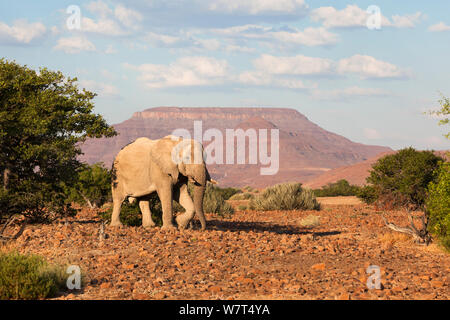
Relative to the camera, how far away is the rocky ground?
8.55 m

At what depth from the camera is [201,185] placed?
13992 millimetres

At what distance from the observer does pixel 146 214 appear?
15539 millimetres

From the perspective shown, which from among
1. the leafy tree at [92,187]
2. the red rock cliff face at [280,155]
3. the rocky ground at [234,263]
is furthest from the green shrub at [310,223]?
the red rock cliff face at [280,155]

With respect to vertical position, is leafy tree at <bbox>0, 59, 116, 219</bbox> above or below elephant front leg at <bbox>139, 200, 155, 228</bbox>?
above

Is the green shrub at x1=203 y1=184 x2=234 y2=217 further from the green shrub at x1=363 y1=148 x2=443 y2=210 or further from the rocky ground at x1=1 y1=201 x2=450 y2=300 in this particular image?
the rocky ground at x1=1 y1=201 x2=450 y2=300

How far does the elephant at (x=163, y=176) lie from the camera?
46.2 feet

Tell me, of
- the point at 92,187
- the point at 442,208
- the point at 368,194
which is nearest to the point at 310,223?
the point at 442,208

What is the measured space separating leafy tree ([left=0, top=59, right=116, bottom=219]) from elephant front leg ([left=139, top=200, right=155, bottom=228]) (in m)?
2.20

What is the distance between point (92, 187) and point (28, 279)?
46.0 ft

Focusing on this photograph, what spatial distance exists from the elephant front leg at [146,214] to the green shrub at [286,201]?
1122 cm

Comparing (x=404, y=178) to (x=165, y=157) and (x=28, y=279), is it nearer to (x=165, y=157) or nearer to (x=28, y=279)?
(x=165, y=157)

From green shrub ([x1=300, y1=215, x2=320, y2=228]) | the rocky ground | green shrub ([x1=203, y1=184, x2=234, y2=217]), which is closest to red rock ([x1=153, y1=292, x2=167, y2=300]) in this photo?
the rocky ground

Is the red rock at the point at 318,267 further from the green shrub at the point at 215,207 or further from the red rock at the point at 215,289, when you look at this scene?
the green shrub at the point at 215,207
